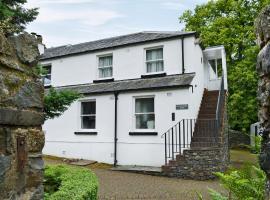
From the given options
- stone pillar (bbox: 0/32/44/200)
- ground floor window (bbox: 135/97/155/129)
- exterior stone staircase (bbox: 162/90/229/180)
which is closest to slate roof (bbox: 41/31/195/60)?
ground floor window (bbox: 135/97/155/129)

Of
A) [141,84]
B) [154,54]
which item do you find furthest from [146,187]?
[154,54]

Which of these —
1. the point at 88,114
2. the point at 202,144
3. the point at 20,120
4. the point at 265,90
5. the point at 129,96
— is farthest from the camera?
the point at 88,114

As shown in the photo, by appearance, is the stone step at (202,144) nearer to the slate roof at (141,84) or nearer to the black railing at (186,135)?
the black railing at (186,135)

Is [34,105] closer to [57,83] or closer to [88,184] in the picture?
[88,184]

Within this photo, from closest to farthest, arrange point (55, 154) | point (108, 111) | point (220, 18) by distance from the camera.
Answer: point (108, 111), point (55, 154), point (220, 18)

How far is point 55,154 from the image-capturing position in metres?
18.2

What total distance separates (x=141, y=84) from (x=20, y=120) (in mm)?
13291

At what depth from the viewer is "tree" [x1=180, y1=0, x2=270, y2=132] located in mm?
24781

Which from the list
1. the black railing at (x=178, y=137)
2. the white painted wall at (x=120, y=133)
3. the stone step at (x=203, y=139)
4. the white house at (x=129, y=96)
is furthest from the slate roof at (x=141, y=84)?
the stone step at (x=203, y=139)

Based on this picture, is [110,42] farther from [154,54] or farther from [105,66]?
[154,54]

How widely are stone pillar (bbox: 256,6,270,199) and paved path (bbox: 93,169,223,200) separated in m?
7.52

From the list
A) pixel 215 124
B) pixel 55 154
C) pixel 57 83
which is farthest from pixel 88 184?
pixel 57 83

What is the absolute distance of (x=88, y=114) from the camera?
1756 cm

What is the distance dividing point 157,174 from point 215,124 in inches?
123
